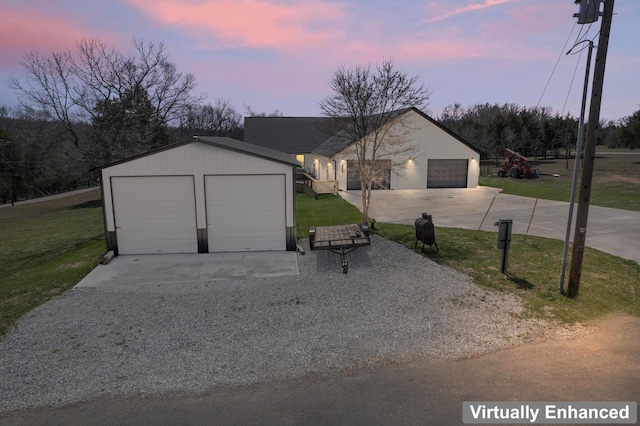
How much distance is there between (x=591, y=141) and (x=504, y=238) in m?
2.97

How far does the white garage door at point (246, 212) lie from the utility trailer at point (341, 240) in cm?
140

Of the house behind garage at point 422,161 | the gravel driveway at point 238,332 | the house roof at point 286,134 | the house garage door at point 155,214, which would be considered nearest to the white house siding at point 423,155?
the house behind garage at point 422,161

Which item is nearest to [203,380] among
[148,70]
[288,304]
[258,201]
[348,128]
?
[288,304]

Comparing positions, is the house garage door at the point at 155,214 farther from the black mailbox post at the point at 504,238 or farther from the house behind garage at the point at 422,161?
the house behind garage at the point at 422,161

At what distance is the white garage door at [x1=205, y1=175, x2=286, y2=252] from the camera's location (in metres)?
12.2

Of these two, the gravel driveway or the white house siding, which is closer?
the gravel driveway

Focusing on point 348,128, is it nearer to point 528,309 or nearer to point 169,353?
point 528,309

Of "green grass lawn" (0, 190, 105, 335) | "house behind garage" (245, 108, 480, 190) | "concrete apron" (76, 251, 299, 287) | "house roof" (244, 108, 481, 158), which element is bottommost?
"green grass lawn" (0, 190, 105, 335)

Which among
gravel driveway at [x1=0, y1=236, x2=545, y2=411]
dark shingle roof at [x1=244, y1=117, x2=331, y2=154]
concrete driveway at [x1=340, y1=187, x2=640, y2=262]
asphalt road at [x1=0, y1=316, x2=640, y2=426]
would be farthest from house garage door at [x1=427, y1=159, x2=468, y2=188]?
asphalt road at [x1=0, y1=316, x2=640, y2=426]

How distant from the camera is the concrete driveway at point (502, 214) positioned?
13.6 metres

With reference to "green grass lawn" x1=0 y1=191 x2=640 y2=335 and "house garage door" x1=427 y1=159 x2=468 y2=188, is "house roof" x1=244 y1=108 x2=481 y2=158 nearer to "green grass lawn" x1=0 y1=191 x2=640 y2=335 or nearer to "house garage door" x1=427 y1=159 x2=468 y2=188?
"house garage door" x1=427 y1=159 x2=468 y2=188

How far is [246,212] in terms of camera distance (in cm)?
1231

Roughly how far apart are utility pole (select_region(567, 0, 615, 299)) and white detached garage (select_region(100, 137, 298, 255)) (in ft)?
24.7

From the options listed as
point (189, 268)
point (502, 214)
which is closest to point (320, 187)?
point (502, 214)
